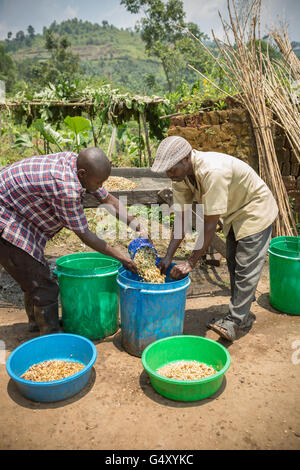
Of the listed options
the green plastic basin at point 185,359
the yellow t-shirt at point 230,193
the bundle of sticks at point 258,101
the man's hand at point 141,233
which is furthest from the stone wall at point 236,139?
the green plastic basin at point 185,359

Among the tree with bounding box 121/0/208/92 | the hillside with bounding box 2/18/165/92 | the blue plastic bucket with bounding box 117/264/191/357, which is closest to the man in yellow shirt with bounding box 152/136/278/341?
the blue plastic bucket with bounding box 117/264/191/357

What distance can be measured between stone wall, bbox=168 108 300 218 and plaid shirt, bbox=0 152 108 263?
3.29m

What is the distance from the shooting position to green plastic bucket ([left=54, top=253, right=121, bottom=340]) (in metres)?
2.86

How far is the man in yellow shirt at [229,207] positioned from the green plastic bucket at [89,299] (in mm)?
484

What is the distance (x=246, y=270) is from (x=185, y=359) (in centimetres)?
85

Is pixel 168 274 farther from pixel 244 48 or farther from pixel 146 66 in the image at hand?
pixel 146 66

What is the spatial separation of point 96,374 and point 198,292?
1672 millimetres

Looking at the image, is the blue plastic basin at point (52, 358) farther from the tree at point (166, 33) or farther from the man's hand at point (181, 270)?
the tree at point (166, 33)

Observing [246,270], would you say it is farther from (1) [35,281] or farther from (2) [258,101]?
(2) [258,101]

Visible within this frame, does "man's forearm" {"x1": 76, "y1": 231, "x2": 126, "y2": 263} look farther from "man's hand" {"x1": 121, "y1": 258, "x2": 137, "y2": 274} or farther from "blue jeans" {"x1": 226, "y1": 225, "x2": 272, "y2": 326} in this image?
"blue jeans" {"x1": 226, "y1": 225, "x2": 272, "y2": 326}

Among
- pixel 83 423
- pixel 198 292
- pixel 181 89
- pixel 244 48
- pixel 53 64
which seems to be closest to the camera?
pixel 83 423

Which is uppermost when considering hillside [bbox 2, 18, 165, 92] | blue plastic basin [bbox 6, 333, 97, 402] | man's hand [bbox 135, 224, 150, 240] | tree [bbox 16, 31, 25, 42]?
tree [bbox 16, 31, 25, 42]

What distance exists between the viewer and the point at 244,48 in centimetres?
487
